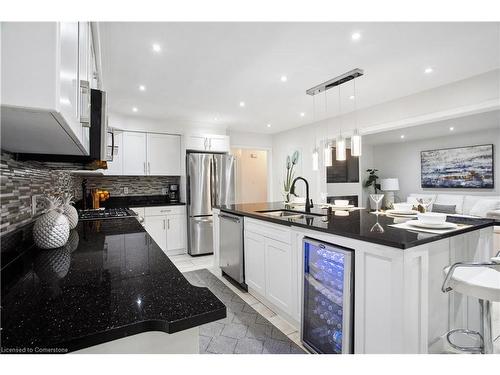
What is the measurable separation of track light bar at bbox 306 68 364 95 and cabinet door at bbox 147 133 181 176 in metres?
2.58

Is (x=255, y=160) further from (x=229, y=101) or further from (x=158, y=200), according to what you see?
(x=229, y=101)

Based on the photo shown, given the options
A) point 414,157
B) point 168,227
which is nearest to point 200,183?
point 168,227

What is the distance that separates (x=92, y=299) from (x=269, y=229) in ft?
5.47

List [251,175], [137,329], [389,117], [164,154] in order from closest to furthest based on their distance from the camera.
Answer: [137,329]
[389,117]
[164,154]
[251,175]

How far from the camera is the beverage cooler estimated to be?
4.99ft

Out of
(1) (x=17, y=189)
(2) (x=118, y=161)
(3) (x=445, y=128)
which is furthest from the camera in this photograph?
(3) (x=445, y=128)

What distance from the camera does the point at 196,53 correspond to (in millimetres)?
2318

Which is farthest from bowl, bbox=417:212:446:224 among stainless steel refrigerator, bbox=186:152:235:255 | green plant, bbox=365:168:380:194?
green plant, bbox=365:168:380:194

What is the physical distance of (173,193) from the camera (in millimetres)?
4852

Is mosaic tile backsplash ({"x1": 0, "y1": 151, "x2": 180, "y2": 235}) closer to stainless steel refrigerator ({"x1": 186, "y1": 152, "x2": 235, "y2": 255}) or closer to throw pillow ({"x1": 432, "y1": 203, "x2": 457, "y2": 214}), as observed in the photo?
stainless steel refrigerator ({"x1": 186, "y1": 152, "x2": 235, "y2": 255})

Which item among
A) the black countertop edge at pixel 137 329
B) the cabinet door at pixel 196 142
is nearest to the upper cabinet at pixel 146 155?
the cabinet door at pixel 196 142

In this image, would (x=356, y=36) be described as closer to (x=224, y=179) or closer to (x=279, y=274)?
(x=279, y=274)
